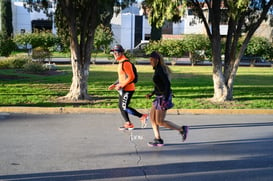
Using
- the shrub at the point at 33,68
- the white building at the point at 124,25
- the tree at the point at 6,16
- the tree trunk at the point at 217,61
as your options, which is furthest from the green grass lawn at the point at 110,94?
the white building at the point at 124,25

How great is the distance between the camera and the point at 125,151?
6254mm

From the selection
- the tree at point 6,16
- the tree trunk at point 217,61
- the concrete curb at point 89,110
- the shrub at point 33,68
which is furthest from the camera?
the tree at point 6,16

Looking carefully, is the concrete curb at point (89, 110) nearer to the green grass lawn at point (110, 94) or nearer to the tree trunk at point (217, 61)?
the green grass lawn at point (110, 94)

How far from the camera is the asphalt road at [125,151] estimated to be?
16.9ft

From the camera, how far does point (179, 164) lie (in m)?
5.61

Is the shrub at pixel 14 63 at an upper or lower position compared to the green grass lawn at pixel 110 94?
upper

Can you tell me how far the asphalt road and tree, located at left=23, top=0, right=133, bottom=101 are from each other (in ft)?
7.91

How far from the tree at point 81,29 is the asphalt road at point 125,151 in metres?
2.41

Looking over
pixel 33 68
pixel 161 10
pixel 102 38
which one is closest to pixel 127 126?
pixel 161 10

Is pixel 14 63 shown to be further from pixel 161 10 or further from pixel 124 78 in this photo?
pixel 124 78

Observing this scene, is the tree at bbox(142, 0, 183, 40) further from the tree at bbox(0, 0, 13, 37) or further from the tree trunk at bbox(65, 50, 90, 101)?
the tree at bbox(0, 0, 13, 37)

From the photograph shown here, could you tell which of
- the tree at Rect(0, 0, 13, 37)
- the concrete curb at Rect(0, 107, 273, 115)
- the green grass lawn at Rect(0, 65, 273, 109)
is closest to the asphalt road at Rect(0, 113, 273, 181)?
the concrete curb at Rect(0, 107, 273, 115)

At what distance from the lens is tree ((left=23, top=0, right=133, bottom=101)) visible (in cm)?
1117

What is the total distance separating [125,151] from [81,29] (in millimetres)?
6124
